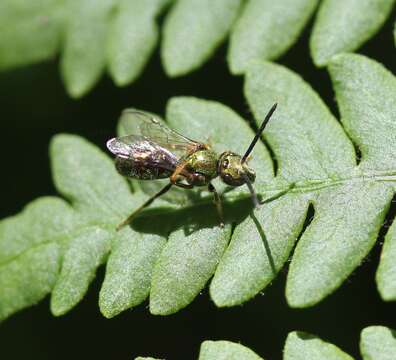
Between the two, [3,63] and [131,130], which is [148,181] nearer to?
[131,130]

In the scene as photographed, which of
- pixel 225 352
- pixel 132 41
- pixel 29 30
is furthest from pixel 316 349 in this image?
pixel 29 30

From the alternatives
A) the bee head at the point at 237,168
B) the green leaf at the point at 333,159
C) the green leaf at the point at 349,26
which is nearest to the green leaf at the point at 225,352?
the green leaf at the point at 333,159

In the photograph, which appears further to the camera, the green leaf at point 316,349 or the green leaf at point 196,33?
the green leaf at point 196,33

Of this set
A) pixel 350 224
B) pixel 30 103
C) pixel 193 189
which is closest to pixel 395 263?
pixel 350 224

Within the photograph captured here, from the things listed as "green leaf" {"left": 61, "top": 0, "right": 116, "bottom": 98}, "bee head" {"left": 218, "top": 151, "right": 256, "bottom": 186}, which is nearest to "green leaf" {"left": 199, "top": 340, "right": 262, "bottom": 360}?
"bee head" {"left": 218, "top": 151, "right": 256, "bottom": 186}

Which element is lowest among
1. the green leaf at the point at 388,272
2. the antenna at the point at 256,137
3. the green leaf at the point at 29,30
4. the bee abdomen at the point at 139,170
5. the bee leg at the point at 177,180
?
the green leaf at the point at 388,272

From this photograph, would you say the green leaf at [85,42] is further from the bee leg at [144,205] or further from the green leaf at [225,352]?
the green leaf at [225,352]
